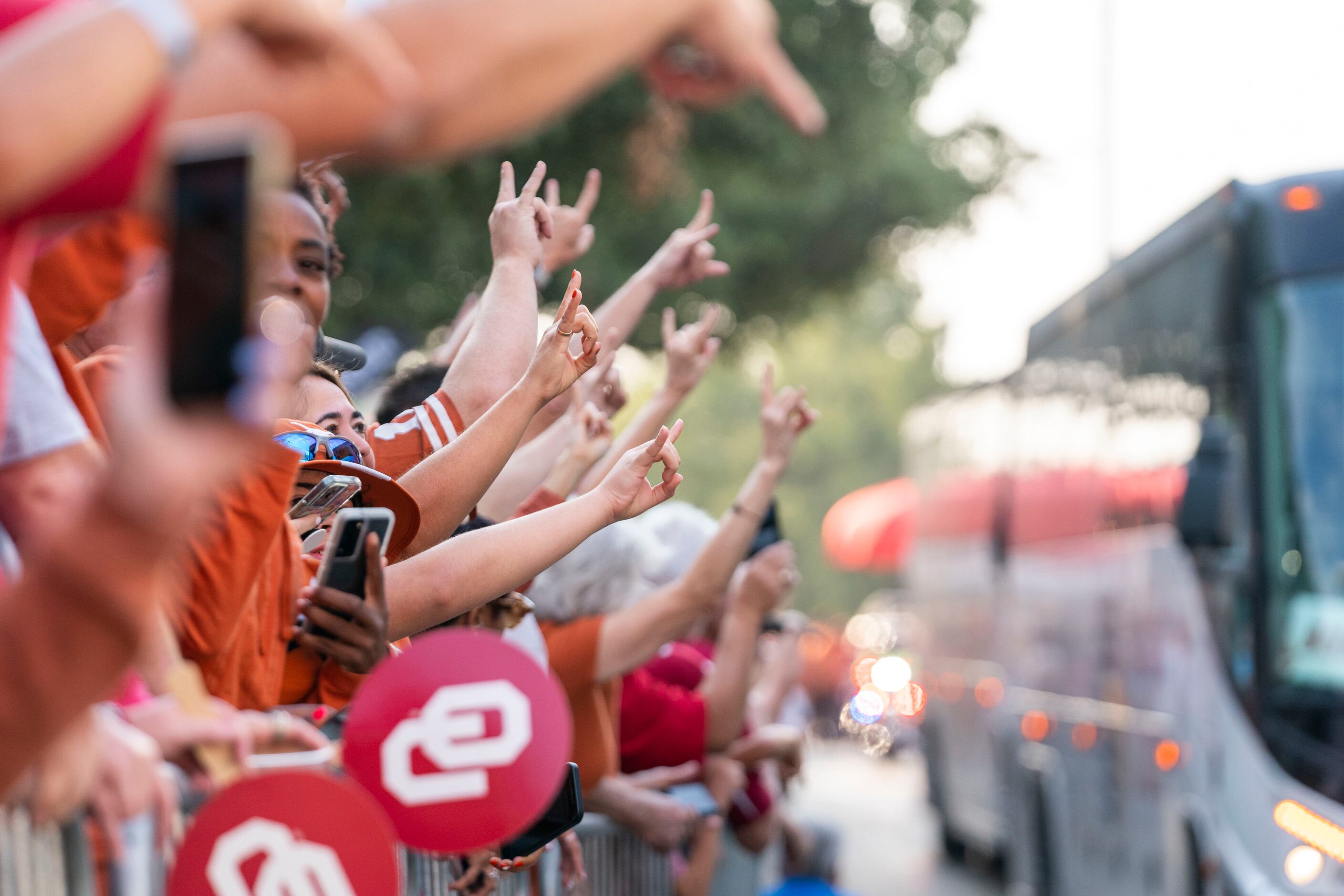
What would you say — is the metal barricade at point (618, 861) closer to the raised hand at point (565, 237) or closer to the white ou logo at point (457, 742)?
the raised hand at point (565, 237)

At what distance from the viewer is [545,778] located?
2.16m

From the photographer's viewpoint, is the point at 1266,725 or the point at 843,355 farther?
the point at 843,355

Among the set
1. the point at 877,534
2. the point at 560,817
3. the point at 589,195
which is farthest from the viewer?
the point at 877,534

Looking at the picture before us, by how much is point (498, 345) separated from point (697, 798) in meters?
2.32

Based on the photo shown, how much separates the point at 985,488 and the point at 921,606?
3603 millimetres

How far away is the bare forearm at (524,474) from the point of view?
4574mm

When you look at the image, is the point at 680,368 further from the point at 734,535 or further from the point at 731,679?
the point at 731,679

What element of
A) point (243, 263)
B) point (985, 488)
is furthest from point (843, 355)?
point (243, 263)

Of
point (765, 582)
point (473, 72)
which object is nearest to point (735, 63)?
point (473, 72)

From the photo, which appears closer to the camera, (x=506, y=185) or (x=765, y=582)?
(x=506, y=185)

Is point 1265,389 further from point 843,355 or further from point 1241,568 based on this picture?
point 843,355

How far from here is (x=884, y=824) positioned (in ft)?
62.6

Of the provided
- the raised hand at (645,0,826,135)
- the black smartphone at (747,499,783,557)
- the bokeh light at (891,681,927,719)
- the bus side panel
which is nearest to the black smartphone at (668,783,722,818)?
the black smartphone at (747,499,783,557)

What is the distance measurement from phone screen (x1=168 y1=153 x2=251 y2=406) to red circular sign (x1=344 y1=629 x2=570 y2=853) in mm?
894
